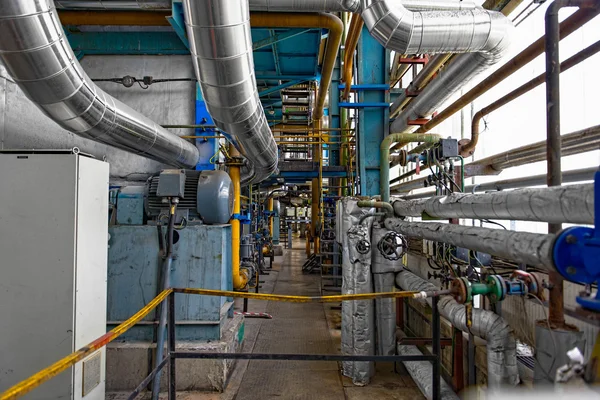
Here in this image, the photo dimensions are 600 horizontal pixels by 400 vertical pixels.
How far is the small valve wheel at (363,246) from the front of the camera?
3162 mm

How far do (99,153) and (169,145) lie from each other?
1632 millimetres

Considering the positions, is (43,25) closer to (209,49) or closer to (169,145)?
(209,49)

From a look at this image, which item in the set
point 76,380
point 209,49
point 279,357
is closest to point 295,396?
point 279,357

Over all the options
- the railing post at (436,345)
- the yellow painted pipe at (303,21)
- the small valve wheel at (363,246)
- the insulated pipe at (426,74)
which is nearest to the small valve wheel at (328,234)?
the insulated pipe at (426,74)

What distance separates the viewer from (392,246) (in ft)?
9.95

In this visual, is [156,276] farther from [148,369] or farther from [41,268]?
[41,268]

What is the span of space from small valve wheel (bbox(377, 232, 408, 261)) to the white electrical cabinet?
93.5 inches

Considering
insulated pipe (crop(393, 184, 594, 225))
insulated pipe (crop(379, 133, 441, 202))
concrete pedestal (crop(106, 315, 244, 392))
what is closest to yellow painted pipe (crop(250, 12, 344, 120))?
insulated pipe (crop(379, 133, 441, 202))

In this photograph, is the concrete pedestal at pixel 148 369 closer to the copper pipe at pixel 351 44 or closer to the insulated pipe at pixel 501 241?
the insulated pipe at pixel 501 241

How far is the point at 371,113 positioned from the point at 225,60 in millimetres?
2878

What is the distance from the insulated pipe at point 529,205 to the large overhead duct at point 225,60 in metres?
1.42

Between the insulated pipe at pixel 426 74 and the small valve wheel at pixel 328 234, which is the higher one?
the insulated pipe at pixel 426 74

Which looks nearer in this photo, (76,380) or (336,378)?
(76,380)

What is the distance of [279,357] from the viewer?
198 cm
